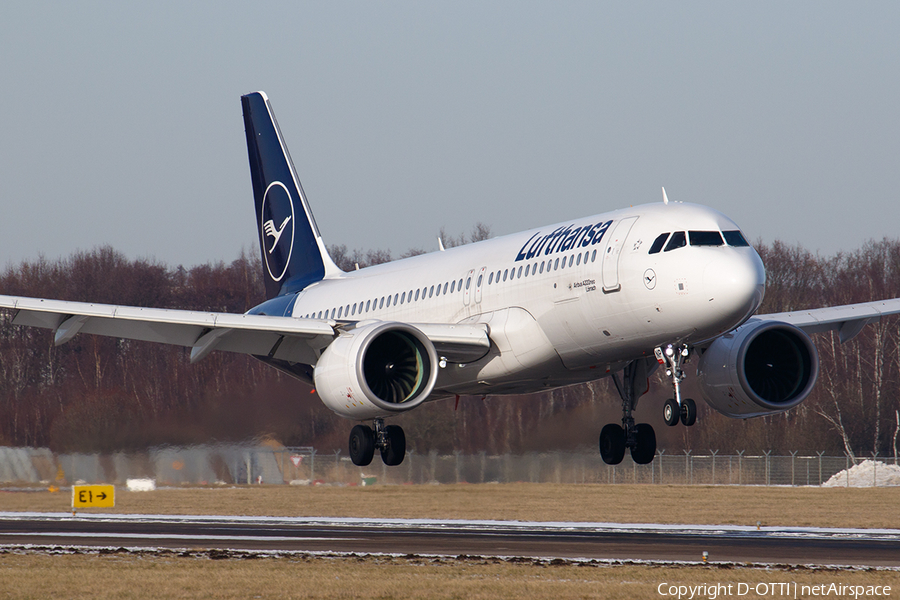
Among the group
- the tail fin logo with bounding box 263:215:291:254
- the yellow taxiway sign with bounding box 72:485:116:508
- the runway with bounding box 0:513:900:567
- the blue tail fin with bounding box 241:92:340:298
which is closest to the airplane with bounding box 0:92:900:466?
the runway with bounding box 0:513:900:567

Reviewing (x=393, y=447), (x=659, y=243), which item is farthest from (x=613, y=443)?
(x=659, y=243)

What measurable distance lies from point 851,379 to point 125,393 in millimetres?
40038

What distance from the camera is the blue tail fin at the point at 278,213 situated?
37344mm

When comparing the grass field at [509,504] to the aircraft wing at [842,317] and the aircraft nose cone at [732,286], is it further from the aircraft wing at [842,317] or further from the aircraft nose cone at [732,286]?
the aircraft nose cone at [732,286]

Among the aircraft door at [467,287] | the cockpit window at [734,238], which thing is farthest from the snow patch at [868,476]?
the cockpit window at [734,238]

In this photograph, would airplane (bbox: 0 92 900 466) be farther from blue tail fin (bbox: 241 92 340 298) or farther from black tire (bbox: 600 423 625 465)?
blue tail fin (bbox: 241 92 340 298)

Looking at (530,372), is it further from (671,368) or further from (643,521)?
(643,521)

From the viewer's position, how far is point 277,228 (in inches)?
1527

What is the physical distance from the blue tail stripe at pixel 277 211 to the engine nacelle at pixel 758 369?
14220 millimetres

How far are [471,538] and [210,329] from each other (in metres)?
9.03

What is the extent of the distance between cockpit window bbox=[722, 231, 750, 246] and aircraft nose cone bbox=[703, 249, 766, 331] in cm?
43

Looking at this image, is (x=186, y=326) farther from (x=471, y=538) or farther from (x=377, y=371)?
(x=471, y=538)

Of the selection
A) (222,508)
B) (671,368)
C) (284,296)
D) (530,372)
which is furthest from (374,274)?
(222,508)

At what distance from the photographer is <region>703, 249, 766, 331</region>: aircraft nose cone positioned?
21.8 meters
